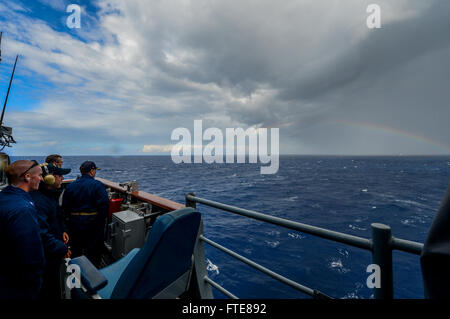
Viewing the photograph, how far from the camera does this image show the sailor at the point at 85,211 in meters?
3.80

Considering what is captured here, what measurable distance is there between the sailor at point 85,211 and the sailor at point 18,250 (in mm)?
2050

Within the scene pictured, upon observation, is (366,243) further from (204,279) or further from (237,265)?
(237,265)

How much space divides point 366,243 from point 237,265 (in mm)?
10449

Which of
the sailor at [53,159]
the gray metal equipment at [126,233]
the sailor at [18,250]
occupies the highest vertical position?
the sailor at [53,159]

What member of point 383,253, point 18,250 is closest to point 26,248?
point 18,250

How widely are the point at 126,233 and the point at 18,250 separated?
225 centimetres

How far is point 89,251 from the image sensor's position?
392cm

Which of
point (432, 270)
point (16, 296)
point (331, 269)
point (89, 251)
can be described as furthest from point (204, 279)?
point (331, 269)

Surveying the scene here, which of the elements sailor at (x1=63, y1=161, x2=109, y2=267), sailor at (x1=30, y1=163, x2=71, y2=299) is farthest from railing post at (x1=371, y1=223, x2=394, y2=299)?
sailor at (x1=63, y1=161, x2=109, y2=267)

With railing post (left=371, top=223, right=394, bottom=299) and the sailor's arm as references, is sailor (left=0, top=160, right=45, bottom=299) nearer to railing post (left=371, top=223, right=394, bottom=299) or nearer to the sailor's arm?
the sailor's arm

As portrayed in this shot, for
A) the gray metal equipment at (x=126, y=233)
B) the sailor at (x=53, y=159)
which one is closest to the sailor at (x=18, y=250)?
the gray metal equipment at (x=126, y=233)

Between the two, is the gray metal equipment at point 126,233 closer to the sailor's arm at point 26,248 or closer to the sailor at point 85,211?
the sailor at point 85,211

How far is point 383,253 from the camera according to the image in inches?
42.0
